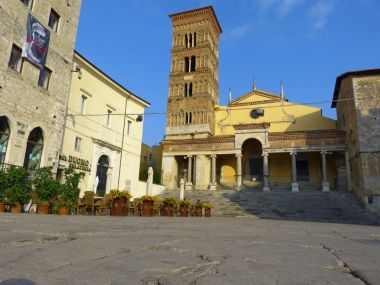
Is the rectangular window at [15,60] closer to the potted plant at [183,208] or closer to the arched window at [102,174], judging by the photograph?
the arched window at [102,174]

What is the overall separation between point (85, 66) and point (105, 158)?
6537 millimetres

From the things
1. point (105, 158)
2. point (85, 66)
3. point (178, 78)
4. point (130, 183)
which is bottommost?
point (130, 183)

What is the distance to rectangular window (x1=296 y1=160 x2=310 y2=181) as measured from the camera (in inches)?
1156

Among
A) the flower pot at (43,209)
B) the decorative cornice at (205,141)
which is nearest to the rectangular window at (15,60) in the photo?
the flower pot at (43,209)

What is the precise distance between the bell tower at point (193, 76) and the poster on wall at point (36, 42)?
1959 cm

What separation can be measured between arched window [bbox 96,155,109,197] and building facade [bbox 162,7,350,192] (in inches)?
338

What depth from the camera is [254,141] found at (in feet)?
101

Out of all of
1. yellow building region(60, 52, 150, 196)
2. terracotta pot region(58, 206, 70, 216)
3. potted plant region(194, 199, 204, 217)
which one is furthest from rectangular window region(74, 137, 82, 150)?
potted plant region(194, 199, 204, 217)

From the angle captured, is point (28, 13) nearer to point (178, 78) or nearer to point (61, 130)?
point (61, 130)

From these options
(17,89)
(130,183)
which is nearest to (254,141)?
Answer: (130,183)

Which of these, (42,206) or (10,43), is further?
(10,43)

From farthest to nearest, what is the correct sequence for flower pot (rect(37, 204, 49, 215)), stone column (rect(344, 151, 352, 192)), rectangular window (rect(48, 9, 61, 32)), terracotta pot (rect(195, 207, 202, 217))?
stone column (rect(344, 151, 352, 192)) < terracotta pot (rect(195, 207, 202, 217)) < rectangular window (rect(48, 9, 61, 32)) < flower pot (rect(37, 204, 49, 215))

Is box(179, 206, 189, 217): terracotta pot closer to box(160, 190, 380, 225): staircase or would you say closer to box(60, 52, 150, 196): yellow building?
box(60, 52, 150, 196): yellow building

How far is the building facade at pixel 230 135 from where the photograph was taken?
27141 mm
